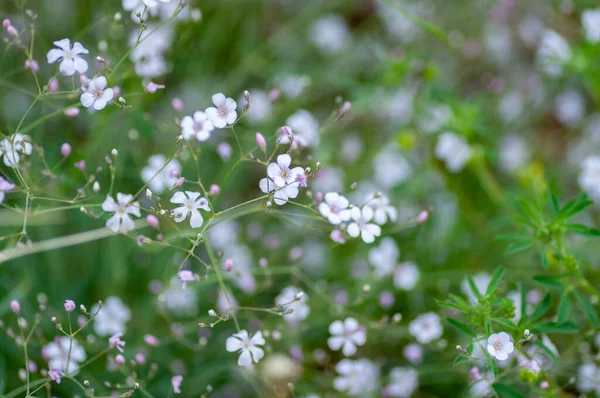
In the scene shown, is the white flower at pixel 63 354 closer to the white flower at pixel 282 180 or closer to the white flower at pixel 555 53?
the white flower at pixel 282 180

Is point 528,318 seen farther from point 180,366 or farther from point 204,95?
point 204,95

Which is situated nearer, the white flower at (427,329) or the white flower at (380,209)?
the white flower at (380,209)

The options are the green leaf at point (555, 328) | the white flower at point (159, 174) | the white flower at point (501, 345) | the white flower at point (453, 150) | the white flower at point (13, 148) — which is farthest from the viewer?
the white flower at point (453, 150)

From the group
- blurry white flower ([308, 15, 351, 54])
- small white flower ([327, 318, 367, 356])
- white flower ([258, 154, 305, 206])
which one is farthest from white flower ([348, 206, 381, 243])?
blurry white flower ([308, 15, 351, 54])

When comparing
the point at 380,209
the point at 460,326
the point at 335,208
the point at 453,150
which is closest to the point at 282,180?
the point at 335,208

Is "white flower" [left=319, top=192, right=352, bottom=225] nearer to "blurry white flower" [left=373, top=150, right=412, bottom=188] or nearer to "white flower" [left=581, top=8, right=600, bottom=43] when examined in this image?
"blurry white flower" [left=373, top=150, right=412, bottom=188]

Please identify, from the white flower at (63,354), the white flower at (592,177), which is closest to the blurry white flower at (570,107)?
the white flower at (592,177)
